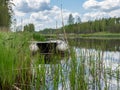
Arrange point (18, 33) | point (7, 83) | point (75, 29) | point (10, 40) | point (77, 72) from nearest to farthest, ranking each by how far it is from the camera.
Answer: point (77, 72), point (7, 83), point (75, 29), point (10, 40), point (18, 33)

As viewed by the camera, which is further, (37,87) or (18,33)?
(18,33)

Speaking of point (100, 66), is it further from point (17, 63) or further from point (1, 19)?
point (1, 19)

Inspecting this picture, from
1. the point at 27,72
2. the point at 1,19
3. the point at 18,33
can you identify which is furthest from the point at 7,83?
the point at 1,19

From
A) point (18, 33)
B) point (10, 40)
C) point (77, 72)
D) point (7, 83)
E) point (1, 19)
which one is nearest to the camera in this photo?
point (77, 72)

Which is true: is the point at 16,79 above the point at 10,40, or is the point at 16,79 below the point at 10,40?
below

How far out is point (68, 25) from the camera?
19.4 feet

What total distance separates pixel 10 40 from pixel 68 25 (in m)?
1.78

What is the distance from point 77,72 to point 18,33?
3.42 metres

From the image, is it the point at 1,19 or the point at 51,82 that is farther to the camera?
the point at 1,19

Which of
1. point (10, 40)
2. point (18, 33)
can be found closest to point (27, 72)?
point (10, 40)

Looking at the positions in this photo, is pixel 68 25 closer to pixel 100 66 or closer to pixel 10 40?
pixel 100 66

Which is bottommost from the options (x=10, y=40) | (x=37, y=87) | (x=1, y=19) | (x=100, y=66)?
(x=37, y=87)

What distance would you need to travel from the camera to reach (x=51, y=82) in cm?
559

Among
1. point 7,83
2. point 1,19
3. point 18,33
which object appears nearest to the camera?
point 7,83
